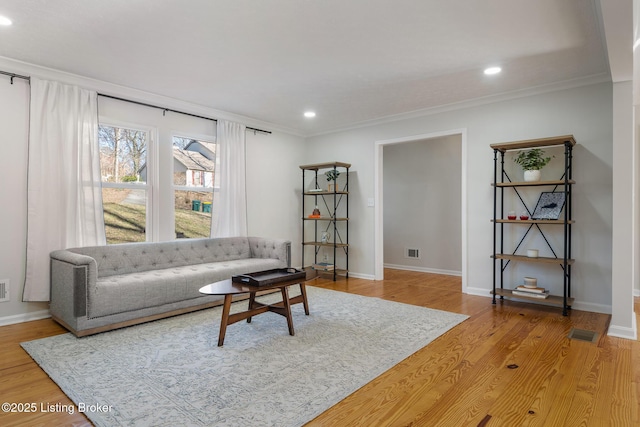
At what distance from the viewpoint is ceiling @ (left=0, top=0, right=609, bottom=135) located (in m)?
2.59

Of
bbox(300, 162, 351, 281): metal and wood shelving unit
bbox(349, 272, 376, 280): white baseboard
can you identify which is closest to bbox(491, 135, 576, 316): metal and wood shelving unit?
bbox(349, 272, 376, 280): white baseboard

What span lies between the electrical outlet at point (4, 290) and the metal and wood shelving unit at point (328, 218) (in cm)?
377

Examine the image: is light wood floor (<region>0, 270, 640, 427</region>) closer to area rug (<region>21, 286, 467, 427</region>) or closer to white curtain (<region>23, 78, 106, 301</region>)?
area rug (<region>21, 286, 467, 427</region>)

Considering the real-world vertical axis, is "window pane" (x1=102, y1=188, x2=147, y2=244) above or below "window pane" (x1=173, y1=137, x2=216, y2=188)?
below

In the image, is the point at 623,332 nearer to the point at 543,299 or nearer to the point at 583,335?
the point at 583,335

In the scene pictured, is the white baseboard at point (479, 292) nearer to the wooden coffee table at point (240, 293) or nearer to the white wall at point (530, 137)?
the white wall at point (530, 137)

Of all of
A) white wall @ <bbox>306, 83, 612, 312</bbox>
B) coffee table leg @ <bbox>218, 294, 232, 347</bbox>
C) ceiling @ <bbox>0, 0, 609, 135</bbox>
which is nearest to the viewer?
ceiling @ <bbox>0, 0, 609, 135</bbox>

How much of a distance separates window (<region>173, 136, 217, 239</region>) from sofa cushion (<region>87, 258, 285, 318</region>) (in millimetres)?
808

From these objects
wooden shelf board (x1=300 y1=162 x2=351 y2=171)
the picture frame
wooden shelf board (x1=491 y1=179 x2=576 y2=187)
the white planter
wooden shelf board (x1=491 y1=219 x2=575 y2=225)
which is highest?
wooden shelf board (x1=300 y1=162 x2=351 y2=171)

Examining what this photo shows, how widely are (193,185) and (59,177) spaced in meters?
1.62

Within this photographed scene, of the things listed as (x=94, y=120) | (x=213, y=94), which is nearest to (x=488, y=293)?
(x=213, y=94)

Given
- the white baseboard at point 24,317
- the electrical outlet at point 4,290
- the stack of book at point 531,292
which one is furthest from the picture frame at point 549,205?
the electrical outlet at point 4,290

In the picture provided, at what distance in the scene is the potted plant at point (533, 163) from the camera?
4.03 meters

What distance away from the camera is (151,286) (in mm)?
3551
